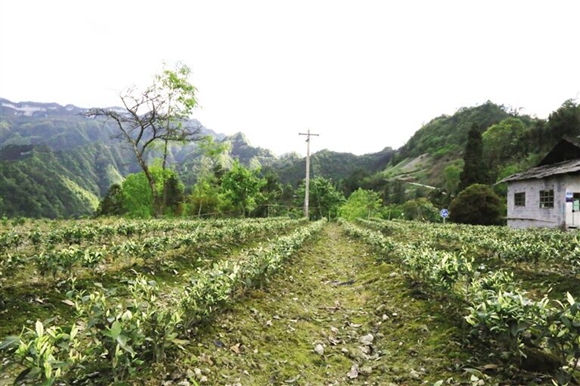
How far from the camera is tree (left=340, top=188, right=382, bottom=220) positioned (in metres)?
56.4

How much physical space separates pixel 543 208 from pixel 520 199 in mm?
3554

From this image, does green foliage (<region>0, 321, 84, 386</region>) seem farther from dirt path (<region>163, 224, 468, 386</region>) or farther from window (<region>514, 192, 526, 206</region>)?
window (<region>514, 192, 526, 206</region>)

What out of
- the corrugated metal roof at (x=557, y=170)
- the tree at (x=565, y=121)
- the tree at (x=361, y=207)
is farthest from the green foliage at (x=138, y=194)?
the tree at (x=565, y=121)

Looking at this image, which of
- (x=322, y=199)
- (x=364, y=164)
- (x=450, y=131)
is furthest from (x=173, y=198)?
(x=450, y=131)

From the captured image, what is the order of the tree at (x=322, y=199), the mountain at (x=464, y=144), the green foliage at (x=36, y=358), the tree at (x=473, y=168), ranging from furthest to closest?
the tree at (x=322, y=199), the mountain at (x=464, y=144), the tree at (x=473, y=168), the green foliage at (x=36, y=358)

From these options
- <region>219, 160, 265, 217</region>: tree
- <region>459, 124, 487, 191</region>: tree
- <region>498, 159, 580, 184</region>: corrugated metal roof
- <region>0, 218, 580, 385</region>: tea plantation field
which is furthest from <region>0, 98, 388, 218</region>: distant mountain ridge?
<region>459, 124, 487, 191</region>: tree

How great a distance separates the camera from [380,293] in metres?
7.34

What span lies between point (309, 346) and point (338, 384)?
100cm

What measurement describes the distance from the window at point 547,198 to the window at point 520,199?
229 cm

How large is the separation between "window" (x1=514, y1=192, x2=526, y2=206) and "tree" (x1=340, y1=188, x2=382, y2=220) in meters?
28.1

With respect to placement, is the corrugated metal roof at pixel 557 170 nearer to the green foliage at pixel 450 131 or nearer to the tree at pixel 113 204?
the tree at pixel 113 204

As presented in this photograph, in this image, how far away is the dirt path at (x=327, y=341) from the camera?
12.7 feet

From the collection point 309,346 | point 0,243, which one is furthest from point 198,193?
point 309,346

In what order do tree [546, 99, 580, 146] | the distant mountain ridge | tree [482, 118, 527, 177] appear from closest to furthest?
tree [546, 99, 580, 146], tree [482, 118, 527, 177], the distant mountain ridge
